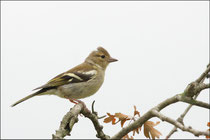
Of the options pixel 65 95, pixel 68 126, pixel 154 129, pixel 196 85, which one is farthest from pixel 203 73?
pixel 65 95

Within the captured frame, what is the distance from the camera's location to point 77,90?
531cm

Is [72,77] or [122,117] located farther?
[72,77]

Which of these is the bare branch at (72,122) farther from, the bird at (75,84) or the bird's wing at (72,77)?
the bird's wing at (72,77)

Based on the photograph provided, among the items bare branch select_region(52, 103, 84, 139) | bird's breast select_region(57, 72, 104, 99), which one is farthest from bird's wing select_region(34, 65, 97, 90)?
bare branch select_region(52, 103, 84, 139)

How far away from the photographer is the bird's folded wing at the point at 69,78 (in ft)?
17.6

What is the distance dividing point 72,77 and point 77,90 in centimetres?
37

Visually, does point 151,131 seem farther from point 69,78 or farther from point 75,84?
point 69,78

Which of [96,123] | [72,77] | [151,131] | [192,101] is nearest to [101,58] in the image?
[72,77]

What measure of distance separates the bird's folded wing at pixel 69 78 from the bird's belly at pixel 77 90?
0.37 feet

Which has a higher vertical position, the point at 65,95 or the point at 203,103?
the point at 203,103

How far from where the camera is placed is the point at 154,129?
2.93 m

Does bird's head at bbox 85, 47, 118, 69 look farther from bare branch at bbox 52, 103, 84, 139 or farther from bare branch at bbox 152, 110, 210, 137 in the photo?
bare branch at bbox 152, 110, 210, 137

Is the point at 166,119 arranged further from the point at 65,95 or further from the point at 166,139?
the point at 65,95

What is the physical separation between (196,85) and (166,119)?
0.36 m
